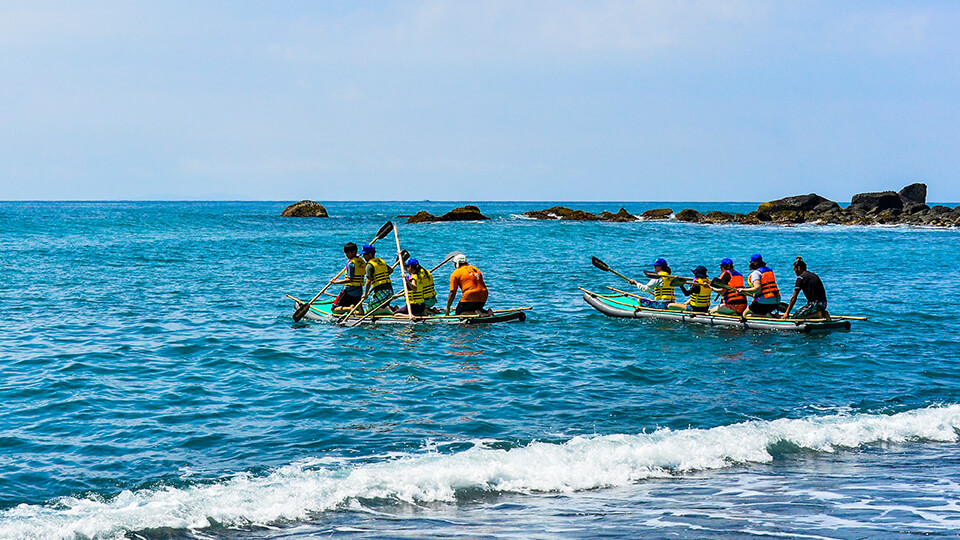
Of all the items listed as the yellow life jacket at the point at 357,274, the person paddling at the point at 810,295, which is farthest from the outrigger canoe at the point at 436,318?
the person paddling at the point at 810,295

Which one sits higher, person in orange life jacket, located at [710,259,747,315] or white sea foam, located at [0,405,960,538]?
person in orange life jacket, located at [710,259,747,315]

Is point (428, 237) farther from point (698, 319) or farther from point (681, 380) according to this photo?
point (681, 380)

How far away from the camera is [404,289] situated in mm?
18047

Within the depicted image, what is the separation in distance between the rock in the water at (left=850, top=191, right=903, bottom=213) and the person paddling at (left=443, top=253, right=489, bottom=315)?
7488 cm

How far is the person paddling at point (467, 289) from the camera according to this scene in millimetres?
17781

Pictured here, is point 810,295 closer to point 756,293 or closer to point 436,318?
point 756,293

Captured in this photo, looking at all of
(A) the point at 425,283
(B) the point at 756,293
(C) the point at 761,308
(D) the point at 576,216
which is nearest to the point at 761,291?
(B) the point at 756,293

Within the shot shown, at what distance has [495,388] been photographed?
11992mm

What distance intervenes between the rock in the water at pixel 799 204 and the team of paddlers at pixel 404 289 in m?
72.2

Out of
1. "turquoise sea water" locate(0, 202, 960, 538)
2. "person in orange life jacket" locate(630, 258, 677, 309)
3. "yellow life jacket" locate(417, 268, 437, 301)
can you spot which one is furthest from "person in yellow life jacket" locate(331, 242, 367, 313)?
"person in orange life jacket" locate(630, 258, 677, 309)

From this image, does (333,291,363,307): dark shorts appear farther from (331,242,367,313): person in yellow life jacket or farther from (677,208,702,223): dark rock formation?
(677,208,702,223): dark rock formation

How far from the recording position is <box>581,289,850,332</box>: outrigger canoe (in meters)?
16.8

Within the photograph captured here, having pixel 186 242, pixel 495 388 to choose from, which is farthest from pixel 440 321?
pixel 186 242

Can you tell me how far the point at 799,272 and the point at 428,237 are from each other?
42653 millimetres
